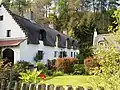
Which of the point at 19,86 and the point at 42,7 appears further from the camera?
the point at 42,7

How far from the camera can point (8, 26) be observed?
3428 centimetres

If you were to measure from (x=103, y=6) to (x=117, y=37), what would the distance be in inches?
2511

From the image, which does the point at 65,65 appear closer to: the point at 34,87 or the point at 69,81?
the point at 69,81

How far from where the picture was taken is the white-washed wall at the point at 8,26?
1316 inches

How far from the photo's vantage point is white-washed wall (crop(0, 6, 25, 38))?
3344cm

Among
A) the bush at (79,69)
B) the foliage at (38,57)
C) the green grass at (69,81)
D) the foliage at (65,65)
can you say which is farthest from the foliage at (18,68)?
the bush at (79,69)

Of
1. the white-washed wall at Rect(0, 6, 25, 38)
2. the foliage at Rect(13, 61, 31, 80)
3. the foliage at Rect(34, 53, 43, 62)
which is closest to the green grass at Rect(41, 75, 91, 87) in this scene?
the foliage at Rect(13, 61, 31, 80)

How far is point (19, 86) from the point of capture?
6.32 metres

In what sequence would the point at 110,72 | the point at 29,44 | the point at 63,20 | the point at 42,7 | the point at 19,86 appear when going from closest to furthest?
the point at 110,72 < the point at 19,86 < the point at 29,44 < the point at 63,20 < the point at 42,7

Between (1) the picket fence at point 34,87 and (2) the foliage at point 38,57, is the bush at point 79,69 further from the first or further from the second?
(1) the picket fence at point 34,87

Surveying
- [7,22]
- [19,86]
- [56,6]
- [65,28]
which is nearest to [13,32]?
[7,22]

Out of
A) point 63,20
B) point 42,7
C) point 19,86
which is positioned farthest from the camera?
point 42,7

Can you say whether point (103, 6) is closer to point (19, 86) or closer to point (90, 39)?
point (90, 39)

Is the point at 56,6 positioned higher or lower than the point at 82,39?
higher
